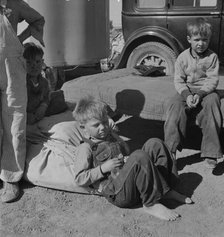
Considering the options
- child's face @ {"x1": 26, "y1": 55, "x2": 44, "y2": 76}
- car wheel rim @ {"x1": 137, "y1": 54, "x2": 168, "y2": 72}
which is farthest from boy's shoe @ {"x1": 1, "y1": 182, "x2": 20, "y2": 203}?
car wheel rim @ {"x1": 137, "y1": 54, "x2": 168, "y2": 72}

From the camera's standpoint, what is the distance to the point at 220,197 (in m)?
3.21

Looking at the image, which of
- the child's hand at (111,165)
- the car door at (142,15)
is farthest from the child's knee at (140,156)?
the car door at (142,15)

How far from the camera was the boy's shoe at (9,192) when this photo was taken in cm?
320

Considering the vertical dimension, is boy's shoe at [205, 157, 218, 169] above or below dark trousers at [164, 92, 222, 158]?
below

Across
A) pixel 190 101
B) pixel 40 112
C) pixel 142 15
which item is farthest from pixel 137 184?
pixel 142 15

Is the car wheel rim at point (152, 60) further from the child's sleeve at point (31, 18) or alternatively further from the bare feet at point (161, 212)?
the bare feet at point (161, 212)

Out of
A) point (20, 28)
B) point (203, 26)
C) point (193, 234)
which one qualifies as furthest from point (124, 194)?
point (20, 28)

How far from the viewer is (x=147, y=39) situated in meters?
6.70

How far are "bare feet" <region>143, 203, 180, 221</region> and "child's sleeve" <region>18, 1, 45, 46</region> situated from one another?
1.61m

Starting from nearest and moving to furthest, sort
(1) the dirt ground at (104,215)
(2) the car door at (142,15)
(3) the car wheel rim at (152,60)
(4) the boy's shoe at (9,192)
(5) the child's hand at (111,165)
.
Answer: (1) the dirt ground at (104,215)
(5) the child's hand at (111,165)
(4) the boy's shoe at (9,192)
(3) the car wheel rim at (152,60)
(2) the car door at (142,15)

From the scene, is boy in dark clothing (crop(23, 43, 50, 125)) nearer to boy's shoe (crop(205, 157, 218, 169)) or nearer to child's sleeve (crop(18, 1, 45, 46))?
child's sleeve (crop(18, 1, 45, 46))

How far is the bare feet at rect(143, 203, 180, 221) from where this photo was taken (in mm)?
2867

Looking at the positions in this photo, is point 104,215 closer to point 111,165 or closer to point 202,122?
point 111,165

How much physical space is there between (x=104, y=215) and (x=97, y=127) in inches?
25.3
